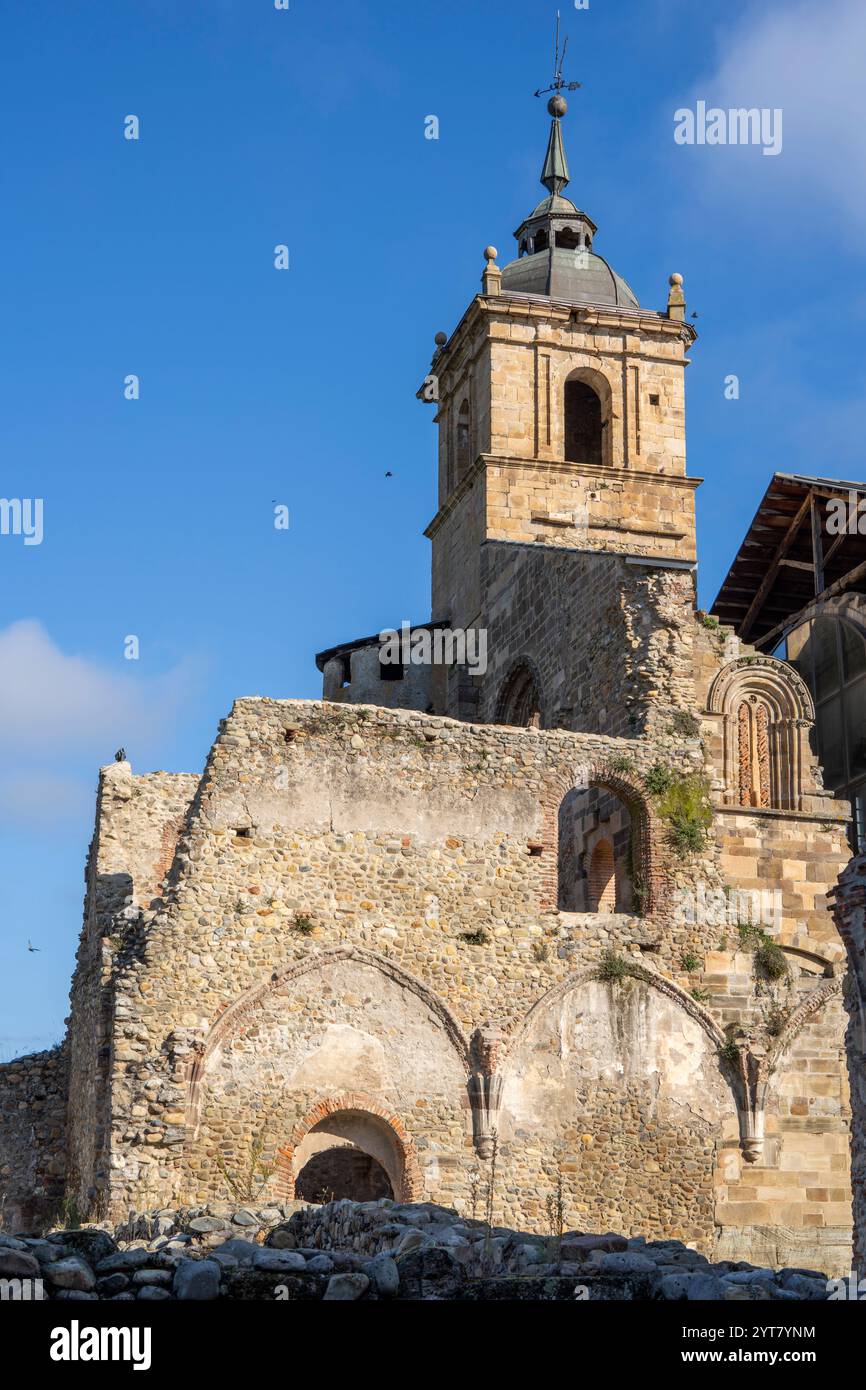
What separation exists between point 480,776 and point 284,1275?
10.8 metres

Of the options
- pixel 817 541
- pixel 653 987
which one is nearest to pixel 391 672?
pixel 817 541

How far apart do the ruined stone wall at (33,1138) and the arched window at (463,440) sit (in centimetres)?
1775

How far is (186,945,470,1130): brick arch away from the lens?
1762 centimetres

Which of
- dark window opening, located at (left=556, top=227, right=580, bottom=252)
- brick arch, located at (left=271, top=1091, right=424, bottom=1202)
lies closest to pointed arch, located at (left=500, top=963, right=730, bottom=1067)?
brick arch, located at (left=271, top=1091, right=424, bottom=1202)

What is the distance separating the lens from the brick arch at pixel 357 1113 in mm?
17656

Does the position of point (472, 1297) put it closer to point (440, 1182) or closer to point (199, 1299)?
point (199, 1299)

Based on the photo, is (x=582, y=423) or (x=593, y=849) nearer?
(x=593, y=849)

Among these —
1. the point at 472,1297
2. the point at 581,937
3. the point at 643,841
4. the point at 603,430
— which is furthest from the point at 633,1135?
the point at 603,430

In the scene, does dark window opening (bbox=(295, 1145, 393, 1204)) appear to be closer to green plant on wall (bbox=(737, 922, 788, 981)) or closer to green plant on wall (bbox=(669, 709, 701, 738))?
green plant on wall (bbox=(737, 922, 788, 981))

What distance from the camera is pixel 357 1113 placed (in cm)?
1828

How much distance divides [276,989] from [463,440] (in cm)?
1936

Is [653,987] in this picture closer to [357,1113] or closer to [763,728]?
[357,1113]

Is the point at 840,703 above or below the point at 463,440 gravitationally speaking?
below
